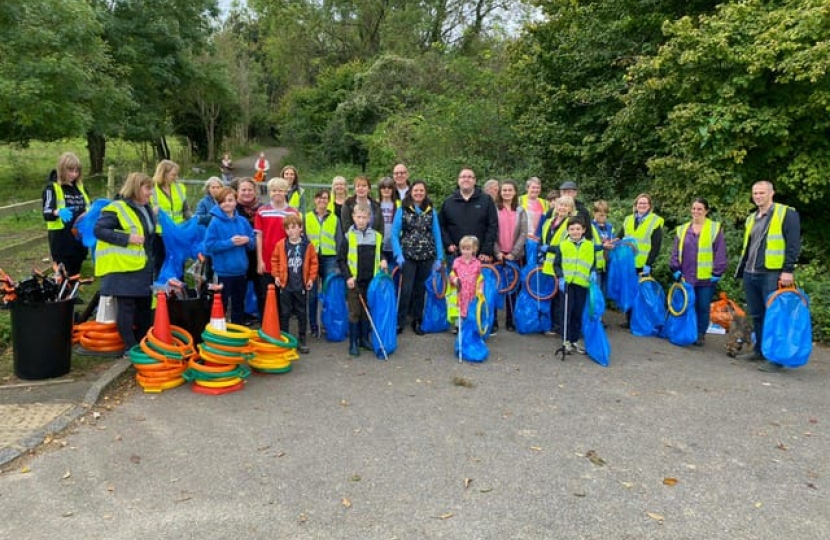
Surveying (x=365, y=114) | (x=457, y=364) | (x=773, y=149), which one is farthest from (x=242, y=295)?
(x=365, y=114)

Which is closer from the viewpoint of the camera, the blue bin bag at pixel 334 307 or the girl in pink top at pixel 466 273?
the girl in pink top at pixel 466 273

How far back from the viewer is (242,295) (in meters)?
6.86

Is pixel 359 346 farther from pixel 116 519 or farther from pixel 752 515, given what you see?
pixel 752 515

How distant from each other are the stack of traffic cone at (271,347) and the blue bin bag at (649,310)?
14.4 ft

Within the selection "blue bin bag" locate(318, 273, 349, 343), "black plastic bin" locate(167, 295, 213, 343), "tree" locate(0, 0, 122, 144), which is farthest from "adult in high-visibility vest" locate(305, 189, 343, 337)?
"tree" locate(0, 0, 122, 144)

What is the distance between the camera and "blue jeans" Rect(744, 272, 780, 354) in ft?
21.5

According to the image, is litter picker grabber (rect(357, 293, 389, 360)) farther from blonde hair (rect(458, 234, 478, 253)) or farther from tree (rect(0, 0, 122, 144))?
tree (rect(0, 0, 122, 144))

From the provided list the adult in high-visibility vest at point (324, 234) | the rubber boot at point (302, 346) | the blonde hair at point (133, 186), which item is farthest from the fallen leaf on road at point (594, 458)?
the blonde hair at point (133, 186)

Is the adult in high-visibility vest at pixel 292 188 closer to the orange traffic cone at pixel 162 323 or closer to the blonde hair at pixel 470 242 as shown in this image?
the blonde hair at pixel 470 242

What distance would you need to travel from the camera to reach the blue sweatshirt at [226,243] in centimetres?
644

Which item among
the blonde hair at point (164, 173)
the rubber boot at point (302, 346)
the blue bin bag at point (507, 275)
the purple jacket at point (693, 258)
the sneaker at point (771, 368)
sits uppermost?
the blonde hair at point (164, 173)

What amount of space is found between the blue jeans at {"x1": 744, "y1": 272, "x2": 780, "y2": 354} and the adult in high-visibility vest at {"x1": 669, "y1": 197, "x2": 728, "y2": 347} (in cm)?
47

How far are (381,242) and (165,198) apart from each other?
2413 millimetres

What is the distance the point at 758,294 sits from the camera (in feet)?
22.1
